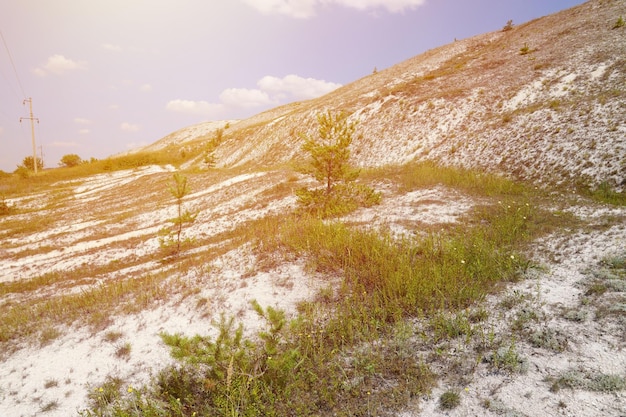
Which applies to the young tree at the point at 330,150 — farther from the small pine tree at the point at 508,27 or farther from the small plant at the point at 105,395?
the small pine tree at the point at 508,27

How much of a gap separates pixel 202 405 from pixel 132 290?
21.3ft

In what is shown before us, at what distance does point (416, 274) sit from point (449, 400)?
3.57 meters

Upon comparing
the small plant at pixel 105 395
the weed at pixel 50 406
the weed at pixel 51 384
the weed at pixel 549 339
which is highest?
the weed at pixel 549 339

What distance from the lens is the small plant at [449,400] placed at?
472 centimetres

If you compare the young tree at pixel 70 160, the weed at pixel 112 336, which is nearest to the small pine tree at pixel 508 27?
the weed at pixel 112 336

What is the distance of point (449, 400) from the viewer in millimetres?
Result: 4789

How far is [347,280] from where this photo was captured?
29.2ft

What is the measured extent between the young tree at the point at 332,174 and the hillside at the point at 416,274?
3.35 feet

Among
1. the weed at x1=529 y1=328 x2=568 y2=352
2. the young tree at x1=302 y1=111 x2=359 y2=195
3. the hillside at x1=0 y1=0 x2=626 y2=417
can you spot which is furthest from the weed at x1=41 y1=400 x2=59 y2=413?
the young tree at x1=302 y1=111 x2=359 y2=195

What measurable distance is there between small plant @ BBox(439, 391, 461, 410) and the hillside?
3cm

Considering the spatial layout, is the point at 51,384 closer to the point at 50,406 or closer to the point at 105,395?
the point at 50,406

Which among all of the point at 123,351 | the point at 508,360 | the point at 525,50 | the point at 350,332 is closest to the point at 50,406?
the point at 123,351

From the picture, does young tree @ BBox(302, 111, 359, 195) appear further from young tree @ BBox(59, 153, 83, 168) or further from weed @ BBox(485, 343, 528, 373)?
young tree @ BBox(59, 153, 83, 168)

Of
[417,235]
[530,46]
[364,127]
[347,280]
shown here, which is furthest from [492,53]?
[347,280]
